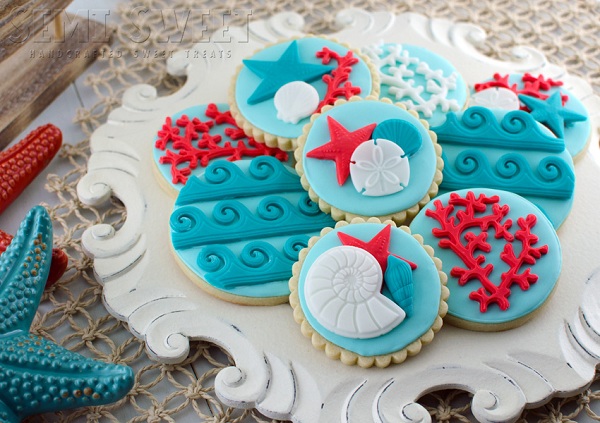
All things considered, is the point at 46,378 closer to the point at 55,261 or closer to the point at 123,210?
the point at 55,261

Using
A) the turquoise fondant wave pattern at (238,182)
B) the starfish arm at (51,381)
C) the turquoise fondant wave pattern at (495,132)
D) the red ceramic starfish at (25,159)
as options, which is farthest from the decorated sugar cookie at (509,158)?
the red ceramic starfish at (25,159)

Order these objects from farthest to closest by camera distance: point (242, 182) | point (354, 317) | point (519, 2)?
1. point (519, 2)
2. point (242, 182)
3. point (354, 317)

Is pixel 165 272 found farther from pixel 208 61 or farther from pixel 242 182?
pixel 208 61

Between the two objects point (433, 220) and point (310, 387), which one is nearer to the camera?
point (310, 387)

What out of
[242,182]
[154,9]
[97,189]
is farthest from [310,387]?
[154,9]

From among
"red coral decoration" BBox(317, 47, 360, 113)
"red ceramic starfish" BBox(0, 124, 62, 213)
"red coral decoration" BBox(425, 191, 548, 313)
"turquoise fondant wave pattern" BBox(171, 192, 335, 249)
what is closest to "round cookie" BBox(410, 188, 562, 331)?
"red coral decoration" BBox(425, 191, 548, 313)

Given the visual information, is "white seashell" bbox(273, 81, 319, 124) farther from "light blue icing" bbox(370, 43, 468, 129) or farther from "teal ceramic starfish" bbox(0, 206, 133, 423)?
"teal ceramic starfish" bbox(0, 206, 133, 423)
